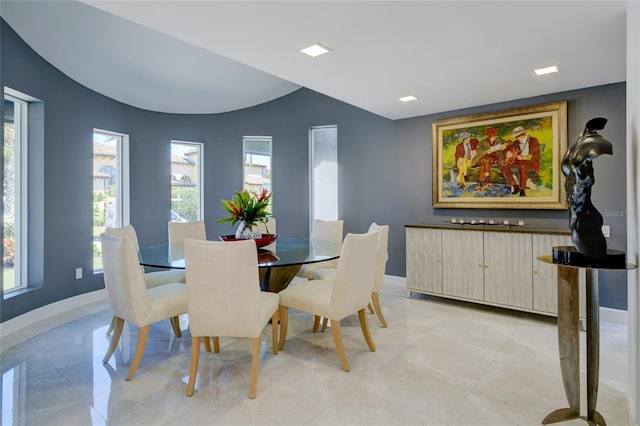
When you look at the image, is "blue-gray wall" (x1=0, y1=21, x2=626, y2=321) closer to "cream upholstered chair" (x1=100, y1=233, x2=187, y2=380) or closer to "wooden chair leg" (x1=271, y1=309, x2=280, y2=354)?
"cream upholstered chair" (x1=100, y1=233, x2=187, y2=380)

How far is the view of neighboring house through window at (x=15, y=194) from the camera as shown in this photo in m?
3.29

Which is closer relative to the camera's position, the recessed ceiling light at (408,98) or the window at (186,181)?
the recessed ceiling light at (408,98)

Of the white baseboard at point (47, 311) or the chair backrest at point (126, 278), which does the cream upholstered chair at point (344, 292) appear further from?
the white baseboard at point (47, 311)

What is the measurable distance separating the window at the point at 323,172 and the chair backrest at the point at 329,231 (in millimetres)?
1125

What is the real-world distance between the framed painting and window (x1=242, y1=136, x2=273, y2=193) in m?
2.68

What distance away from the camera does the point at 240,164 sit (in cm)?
558

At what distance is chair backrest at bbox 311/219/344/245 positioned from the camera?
4129 mm

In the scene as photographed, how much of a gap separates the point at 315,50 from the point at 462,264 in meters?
2.70

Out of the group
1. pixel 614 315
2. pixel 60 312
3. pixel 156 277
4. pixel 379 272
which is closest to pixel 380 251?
pixel 379 272

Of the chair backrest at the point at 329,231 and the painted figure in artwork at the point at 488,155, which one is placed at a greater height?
the painted figure in artwork at the point at 488,155

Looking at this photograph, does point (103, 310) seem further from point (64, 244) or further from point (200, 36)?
point (200, 36)

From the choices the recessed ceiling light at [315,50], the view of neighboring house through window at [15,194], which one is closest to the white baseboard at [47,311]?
the view of neighboring house through window at [15,194]

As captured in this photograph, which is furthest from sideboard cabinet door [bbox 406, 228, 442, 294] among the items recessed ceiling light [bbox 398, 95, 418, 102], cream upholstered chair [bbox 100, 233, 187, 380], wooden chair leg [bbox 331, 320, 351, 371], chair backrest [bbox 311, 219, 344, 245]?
cream upholstered chair [bbox 100, 233, 187, 380]

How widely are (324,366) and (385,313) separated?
1.33m
